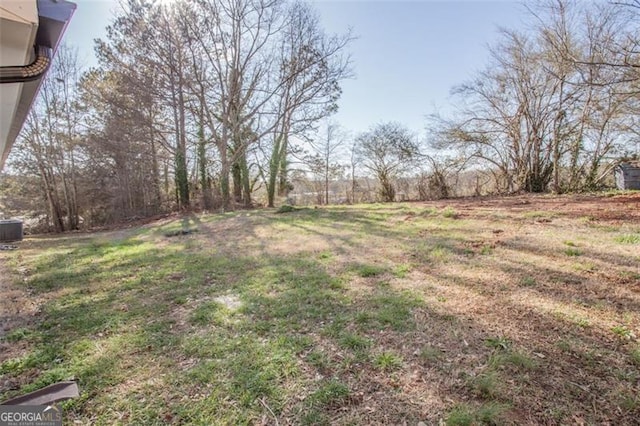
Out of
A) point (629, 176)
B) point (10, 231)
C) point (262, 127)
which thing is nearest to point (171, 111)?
point (262, 127)

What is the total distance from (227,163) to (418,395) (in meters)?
9.54

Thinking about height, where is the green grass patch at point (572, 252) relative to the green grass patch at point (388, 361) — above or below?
above

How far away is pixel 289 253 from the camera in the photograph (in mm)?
4254

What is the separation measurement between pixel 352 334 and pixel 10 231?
940 centimetres

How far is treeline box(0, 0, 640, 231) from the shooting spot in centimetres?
859

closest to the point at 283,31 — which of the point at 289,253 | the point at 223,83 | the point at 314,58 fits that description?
the point at 314,58

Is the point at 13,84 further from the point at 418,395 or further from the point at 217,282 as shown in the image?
the point at 217,282

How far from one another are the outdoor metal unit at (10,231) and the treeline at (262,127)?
4.07 meters

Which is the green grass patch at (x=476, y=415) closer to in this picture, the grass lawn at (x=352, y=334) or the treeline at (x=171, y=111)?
the grass lawn at (x=352, y=334)

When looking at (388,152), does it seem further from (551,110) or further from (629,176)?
(629,176)

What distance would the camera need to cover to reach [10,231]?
289 inches

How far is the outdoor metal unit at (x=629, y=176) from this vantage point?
308 inches

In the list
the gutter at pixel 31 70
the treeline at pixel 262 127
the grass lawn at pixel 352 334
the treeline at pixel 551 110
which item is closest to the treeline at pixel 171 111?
the treeline at pixel 262 127

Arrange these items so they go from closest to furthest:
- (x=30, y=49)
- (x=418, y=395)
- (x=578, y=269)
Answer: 1. (x=30, y=49)
2. (x=418, y=395)
3. (x=578, y=269)
